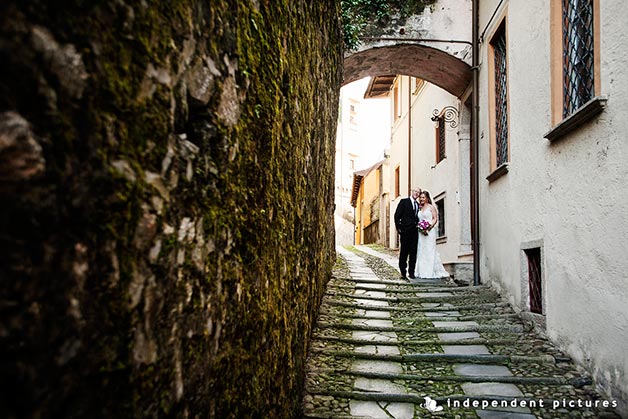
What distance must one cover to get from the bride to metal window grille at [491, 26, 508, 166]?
1.83 meters

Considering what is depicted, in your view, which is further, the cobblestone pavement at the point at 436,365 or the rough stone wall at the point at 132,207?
the cobblestone pavement at the point at 436,365

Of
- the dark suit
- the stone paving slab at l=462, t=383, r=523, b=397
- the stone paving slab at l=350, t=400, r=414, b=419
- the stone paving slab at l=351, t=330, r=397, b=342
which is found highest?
the dark suit

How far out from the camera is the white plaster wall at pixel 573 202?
11.8 ft

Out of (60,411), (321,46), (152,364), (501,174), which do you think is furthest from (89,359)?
(501,174)

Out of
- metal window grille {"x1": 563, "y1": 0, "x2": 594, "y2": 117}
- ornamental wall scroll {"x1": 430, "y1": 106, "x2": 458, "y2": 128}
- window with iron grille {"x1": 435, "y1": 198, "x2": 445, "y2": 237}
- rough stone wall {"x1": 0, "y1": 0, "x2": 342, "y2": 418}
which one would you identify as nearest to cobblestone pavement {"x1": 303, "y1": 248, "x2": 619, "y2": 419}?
rough stone wall {"x1": 0, "y1": 0, "x2": 342, "y2": 418}

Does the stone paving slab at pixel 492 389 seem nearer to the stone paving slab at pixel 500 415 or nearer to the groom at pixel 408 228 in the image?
the stone paving slab at pixel 500 415

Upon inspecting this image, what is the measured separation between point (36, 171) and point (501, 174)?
22.0 feet

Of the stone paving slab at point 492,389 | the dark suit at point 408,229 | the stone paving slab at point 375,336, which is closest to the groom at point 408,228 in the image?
the dark suit at point 408,229

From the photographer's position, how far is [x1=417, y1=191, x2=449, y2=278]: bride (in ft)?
28.8

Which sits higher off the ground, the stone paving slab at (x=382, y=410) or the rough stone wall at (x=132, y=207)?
the rough stone wall at (x=132, y=207)

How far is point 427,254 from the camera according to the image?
892 centimetres

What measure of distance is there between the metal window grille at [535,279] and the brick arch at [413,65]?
431 centimetres

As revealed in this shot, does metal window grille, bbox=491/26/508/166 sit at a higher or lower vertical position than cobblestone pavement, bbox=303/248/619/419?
higher

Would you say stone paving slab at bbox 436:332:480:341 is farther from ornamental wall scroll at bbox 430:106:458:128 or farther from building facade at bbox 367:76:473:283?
ornamental wall scroll at bbox 430:106:458:128
